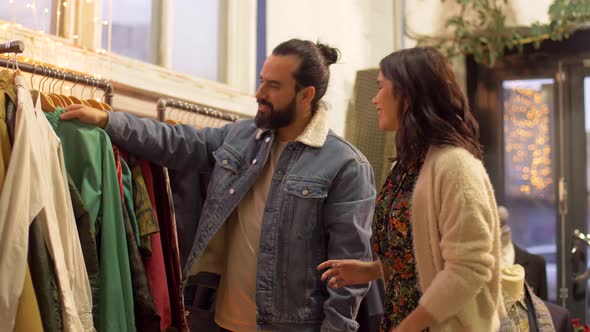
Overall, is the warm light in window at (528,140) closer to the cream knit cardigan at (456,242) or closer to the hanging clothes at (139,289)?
the cream knit cardigan at (456,242)

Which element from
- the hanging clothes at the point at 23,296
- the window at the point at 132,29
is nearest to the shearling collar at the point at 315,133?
the hanging clothes at the point at 23,296

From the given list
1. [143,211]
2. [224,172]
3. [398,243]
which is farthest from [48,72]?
[398,243]

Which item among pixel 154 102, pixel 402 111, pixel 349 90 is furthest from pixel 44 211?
pixel 349 90

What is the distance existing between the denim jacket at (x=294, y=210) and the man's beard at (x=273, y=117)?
0.04 m

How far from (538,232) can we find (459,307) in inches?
125

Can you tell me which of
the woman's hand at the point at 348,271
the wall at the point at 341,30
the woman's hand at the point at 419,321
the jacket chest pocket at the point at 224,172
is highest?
the wall at the point at 341,30

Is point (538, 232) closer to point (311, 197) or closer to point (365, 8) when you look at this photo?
point (365, 8)

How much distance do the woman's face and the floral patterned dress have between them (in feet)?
0.31

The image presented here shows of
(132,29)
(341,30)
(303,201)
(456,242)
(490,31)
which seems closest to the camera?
(456,242)

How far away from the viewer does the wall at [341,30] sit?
3082mm

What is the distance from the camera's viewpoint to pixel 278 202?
68.2 inches

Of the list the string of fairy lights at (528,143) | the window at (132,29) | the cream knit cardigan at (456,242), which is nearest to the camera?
the cream knit cardigan at (456,242)

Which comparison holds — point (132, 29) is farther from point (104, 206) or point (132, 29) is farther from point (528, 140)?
point (528, 140)

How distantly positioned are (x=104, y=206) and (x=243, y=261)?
442 mm
